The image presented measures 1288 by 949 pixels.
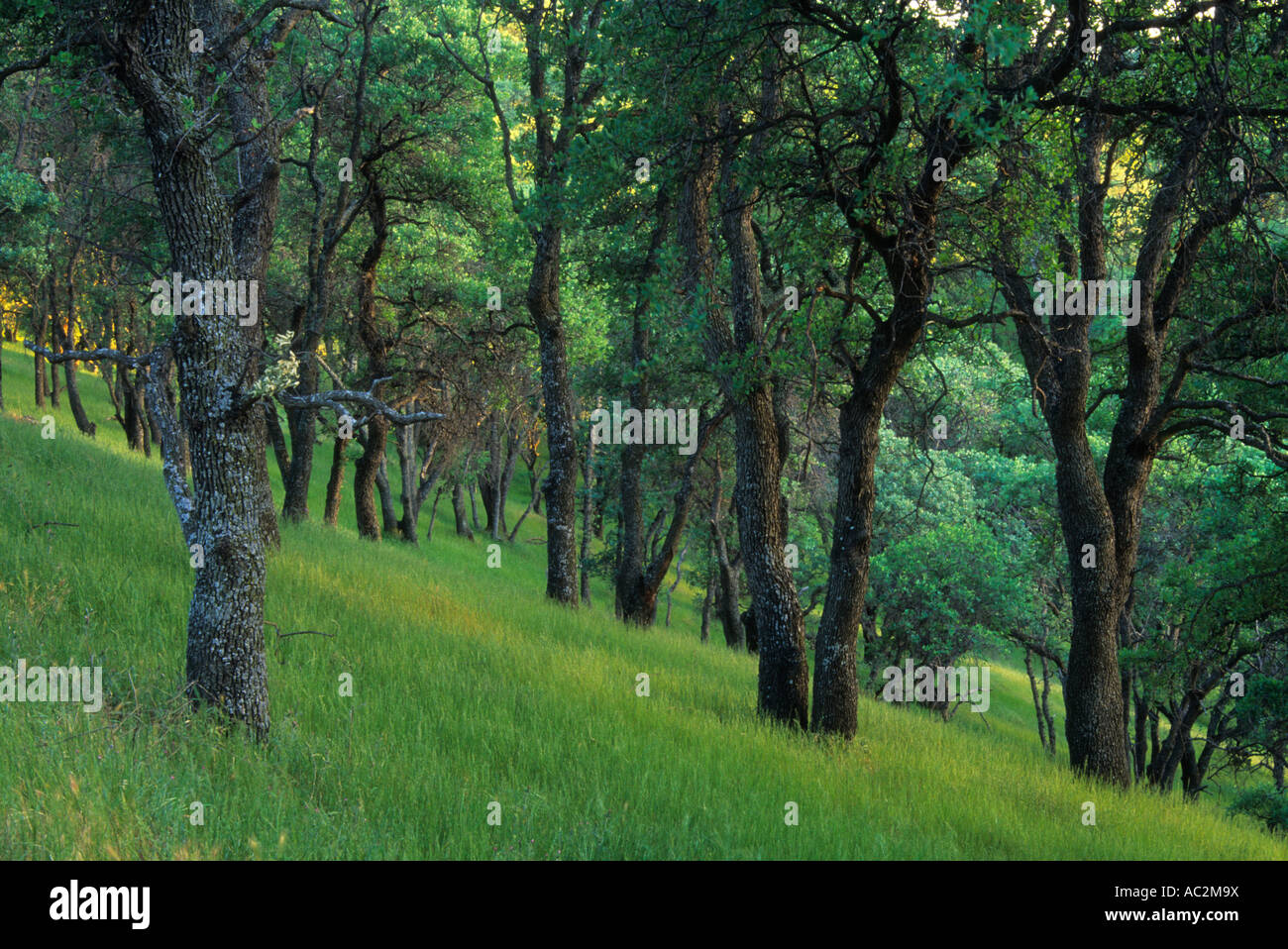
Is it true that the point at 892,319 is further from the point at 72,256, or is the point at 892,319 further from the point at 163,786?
the point at 72,256

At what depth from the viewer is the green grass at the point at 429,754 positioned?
527 cm

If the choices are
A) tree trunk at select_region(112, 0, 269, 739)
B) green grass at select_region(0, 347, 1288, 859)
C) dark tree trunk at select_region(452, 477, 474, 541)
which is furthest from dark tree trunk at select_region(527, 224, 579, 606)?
dark tree trunk at select_region(452, 477, 474, 541)

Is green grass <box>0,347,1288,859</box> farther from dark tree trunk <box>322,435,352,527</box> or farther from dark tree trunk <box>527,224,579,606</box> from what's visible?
dark tree trunk <box>322,435,352,527</box>

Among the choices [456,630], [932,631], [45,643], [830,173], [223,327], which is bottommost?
[932,631]

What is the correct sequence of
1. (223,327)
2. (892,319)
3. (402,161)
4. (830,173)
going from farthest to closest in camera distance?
(402,161)
(892,319)
(830,173)
(223,327)

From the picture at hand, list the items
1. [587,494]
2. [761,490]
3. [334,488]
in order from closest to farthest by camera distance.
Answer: [761,490]
[334,488]
[587,494]

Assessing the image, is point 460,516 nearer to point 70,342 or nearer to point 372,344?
point 70,342

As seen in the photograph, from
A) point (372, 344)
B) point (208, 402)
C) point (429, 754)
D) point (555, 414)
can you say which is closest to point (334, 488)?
point (372, 344)

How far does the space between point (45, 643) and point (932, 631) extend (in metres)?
22.0

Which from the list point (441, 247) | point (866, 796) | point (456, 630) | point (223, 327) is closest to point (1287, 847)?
point (866, 796)

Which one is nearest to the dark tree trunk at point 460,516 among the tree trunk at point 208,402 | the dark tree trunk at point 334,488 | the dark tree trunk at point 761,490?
the dark tree trunk at point 334,488

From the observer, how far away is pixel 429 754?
6.59 metres

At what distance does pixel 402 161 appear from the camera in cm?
1764

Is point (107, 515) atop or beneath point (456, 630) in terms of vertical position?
atop
